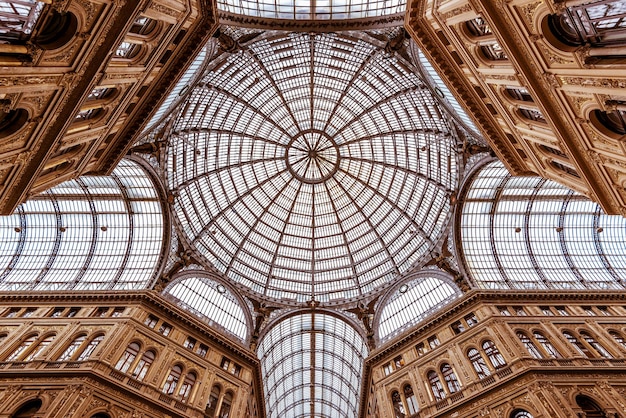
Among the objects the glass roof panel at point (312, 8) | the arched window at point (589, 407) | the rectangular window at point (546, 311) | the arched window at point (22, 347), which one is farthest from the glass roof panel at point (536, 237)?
the arched window at point (22, 347)

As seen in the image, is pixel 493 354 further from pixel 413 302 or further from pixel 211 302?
pixel 211 302

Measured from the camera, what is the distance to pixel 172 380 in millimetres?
28703

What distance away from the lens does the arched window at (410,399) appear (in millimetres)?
29422

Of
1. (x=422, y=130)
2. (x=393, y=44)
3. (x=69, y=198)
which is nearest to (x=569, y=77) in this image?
(x=393, y=44)

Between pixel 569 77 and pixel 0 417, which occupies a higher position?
pixel 569 77

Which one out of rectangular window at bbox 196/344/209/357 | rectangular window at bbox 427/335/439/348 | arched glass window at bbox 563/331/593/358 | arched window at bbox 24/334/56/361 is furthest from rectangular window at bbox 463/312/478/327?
arched window at bbox 24/334/56/361

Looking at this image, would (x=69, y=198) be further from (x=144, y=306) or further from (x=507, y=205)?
(x=507, y=205)

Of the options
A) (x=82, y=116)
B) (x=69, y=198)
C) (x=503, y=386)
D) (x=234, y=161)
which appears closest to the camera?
(x=82, y=116)

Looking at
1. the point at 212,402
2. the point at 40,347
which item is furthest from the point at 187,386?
the point at 40,347

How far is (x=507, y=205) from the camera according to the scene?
1586 inches

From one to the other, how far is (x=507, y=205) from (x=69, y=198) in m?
45.5

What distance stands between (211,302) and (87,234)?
48.9 ft

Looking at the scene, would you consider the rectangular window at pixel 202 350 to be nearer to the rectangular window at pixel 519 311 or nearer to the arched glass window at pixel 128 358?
the arched glass window at pixel 128 358

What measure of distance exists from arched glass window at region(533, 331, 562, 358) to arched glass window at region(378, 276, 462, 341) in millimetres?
8701
